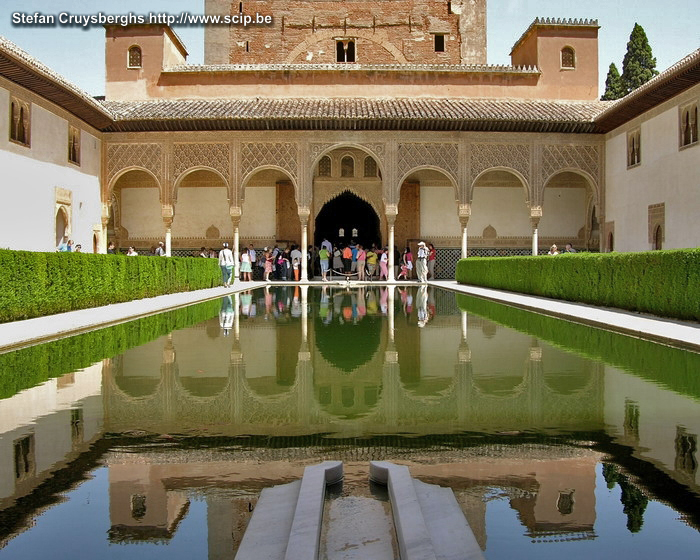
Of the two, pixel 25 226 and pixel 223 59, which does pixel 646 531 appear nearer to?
pixel 25 226

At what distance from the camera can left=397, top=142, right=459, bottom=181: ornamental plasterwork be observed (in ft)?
72.7

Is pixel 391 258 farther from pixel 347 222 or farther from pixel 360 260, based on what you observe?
pixel 347 222

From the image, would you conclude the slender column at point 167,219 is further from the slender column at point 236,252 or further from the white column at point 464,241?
the white column at point 464,241

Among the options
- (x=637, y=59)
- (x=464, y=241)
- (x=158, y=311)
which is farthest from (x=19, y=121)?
(x=637, y=59)

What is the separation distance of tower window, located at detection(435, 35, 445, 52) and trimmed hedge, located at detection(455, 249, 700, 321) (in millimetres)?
14010

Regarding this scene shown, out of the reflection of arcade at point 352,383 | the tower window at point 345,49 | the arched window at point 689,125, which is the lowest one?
the reflection of arcade at point 352,383

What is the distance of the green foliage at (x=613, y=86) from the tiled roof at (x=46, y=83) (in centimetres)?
2284

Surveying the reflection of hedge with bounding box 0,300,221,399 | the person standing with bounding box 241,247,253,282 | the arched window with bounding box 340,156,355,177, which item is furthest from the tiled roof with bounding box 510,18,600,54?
the reflection of hedge with bounding box 0,300,221,399

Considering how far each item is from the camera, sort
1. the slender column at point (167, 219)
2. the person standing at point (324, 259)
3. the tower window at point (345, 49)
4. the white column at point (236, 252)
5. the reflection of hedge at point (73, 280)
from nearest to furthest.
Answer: the reflection of hedge at point (73, 280) → the slender column at point (167, 219) → the white column at point (236, 252) → the person standing at point (324, 259) → the tower window at point (345, 49)

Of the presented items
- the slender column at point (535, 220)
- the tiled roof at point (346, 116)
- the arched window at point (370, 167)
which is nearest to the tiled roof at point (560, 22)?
the tiled roof at point (346, 116)

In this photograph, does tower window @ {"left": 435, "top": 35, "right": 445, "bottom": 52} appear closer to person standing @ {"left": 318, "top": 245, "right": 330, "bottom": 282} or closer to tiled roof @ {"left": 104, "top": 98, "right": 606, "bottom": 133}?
tiled roof @ {"left": 104, "top": 98, "right": 606, "bottom": 133}

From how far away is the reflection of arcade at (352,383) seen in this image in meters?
3.94

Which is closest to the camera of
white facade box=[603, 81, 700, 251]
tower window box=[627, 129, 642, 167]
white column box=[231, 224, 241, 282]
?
white facade box=[603, 81, 700, 251]

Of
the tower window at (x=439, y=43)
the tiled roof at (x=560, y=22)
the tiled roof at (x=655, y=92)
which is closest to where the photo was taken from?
the tiled roof at (x=655, y=92)
